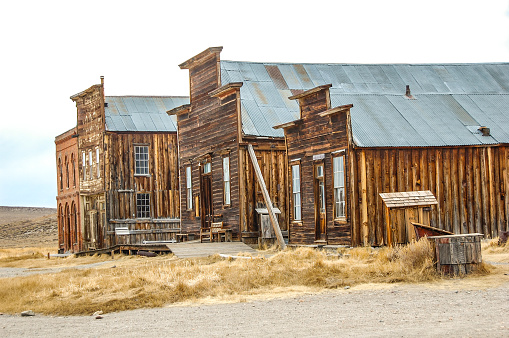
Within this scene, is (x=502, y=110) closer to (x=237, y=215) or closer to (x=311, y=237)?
(x=311, y=237)

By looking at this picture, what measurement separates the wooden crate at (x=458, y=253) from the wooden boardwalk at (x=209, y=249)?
7965 millimetres

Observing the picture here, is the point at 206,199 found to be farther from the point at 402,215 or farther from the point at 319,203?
the point at 402,215

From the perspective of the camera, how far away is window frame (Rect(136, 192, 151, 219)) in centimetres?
3472

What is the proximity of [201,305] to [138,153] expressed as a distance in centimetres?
2310

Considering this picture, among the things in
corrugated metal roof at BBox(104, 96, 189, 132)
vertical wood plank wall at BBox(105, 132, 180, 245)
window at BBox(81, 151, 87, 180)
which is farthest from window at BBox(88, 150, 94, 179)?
corrugated metal roof at BBox(104, 96, 189, 132)

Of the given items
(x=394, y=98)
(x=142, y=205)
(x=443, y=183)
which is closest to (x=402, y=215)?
(x=443, y=183)

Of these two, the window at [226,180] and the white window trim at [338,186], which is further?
the window at [226,180]

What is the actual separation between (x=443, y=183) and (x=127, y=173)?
1846 centimetres

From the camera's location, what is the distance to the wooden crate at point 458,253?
1351cm

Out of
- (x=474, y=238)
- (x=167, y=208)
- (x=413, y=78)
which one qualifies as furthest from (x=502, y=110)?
(x=167, y=208)

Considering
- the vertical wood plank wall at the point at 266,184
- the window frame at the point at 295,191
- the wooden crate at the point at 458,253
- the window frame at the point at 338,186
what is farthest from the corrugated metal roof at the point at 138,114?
the wooden crate at the point at 458,253

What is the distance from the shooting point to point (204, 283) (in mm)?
14211

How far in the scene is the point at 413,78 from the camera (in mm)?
26641

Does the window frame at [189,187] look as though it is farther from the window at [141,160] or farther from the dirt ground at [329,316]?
the dirt ground at [329,316]
